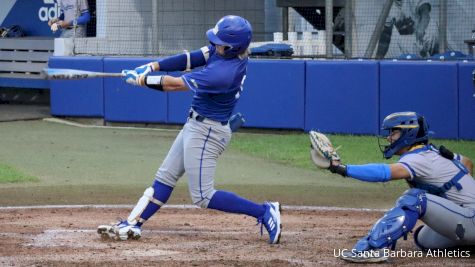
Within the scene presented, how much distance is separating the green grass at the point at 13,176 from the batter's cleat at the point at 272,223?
14.3ft

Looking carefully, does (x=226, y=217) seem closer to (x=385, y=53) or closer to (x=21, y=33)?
(x=385, y=53)

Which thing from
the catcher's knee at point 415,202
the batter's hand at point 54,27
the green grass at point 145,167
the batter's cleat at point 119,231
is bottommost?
the green grass at point 145,167

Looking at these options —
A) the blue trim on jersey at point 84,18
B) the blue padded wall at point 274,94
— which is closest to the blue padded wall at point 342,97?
the blue padded wall at point 274,94

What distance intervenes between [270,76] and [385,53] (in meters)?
2.08

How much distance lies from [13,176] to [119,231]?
4.19 m

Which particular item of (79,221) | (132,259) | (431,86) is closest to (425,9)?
(431,86)

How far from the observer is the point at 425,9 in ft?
53.3

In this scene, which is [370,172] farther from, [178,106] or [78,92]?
[78,92]

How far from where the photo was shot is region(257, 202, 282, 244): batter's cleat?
7.17 metres

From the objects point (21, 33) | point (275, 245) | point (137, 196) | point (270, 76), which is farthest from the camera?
point (21, 33)

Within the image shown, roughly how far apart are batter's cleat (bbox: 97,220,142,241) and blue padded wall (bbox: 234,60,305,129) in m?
7.38

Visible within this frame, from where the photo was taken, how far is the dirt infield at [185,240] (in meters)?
6.56

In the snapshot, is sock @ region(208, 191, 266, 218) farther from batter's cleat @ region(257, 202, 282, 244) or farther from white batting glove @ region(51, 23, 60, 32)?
white batting glove @ region(51, 23, 60, 32)

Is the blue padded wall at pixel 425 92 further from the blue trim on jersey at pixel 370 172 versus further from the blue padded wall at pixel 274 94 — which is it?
the blue trim on jersey at pixel 370 172
